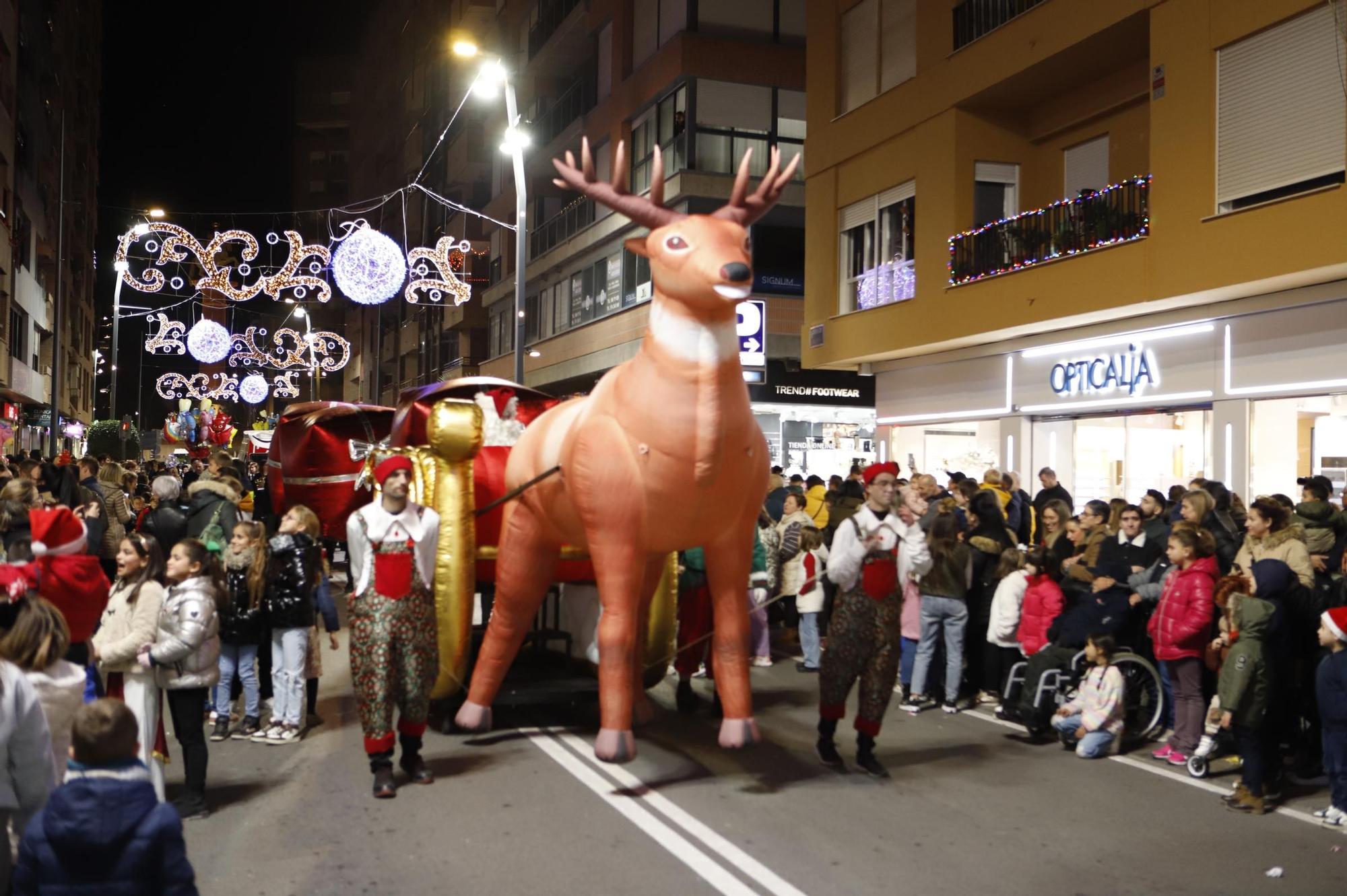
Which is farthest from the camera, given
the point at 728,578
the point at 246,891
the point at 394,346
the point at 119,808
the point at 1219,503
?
the point at 394,346

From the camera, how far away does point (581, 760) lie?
7746 millimetres

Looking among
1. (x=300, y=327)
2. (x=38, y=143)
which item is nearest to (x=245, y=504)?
(x=38, y=143)

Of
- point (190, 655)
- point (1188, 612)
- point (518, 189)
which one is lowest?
point (190, 655)

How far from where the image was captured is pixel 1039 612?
9.24m

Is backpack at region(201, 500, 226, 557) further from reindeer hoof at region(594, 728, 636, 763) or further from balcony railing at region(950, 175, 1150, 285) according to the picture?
balcony railing at region(950, 175, 1150, 285)

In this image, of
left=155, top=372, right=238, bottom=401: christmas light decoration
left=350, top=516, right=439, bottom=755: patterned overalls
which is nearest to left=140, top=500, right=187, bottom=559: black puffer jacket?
left=350, top=516, right=439, bottom=755: patterned overalls

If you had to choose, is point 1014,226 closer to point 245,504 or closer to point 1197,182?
point 1197,182

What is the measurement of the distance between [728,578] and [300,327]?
85897 millimetres

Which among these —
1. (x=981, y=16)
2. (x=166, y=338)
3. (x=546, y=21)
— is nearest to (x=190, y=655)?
(x=981, y=16)

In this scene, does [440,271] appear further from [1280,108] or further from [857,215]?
[1280,108]

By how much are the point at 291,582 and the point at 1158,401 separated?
11188 mm

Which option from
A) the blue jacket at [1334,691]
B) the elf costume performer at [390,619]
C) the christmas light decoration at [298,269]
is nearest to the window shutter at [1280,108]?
the blue jacket at [1334,691]

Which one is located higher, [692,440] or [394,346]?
[394,346]

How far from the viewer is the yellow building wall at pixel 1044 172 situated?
521 inches
